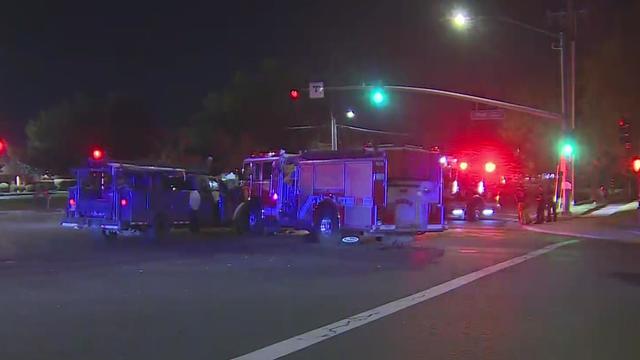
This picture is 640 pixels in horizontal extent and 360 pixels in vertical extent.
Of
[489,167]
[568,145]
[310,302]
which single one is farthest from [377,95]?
[310,302]

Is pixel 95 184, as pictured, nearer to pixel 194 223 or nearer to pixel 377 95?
pixel 194 223

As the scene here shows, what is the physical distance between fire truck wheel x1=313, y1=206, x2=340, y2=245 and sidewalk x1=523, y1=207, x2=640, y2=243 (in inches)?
347

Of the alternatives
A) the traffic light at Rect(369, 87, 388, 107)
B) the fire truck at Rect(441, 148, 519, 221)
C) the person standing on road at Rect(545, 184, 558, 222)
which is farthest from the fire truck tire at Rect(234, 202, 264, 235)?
the person standing on road at Rect(545, 184, 558, 222)

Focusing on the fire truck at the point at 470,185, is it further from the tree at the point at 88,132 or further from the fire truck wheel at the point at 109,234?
the tree at the point at 88,132

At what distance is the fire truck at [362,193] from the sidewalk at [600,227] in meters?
6.53

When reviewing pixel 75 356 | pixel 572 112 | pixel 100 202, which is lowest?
pixel 75 356

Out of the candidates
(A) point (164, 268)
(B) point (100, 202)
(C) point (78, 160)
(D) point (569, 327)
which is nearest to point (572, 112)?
(B) point (100, 202)

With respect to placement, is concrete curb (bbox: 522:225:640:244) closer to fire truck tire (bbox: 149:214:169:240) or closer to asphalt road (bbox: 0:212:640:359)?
asphalt road (bbox: 0:212:640:359)

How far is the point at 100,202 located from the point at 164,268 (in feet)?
26.9

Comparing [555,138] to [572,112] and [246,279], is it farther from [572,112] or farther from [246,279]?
[246,279]

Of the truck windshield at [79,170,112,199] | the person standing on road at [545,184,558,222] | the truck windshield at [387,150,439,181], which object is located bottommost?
the person standing on road at [545,184,558,222]

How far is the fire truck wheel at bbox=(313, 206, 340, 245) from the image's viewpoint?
20.6m

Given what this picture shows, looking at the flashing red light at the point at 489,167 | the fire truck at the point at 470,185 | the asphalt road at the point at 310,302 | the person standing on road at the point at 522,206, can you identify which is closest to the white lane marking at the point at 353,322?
the asphalt road at the point at 310,302

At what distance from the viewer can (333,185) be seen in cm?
2073
